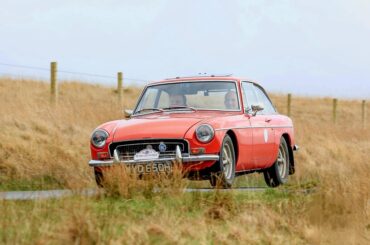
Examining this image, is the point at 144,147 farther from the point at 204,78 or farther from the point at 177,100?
the point at 204,78

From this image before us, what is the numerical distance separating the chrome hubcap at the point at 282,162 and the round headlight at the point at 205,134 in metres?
3.37

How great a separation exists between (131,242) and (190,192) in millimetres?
2977

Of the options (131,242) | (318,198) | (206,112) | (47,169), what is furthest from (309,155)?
(131,242)

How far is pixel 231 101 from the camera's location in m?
12.9

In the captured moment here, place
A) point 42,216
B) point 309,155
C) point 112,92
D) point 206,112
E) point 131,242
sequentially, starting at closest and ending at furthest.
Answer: point 131,242
point 42,216
point 206,112
point 309,155
point 112,92

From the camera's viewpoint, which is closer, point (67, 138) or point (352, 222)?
point (352, 222)

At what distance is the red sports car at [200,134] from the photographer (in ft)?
37.1

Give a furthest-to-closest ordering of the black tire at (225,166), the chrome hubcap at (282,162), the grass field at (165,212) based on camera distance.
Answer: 1. the chrome hubcap at (282,162)
2. the black tire at (225,166)
3. the grass field at (165,212)

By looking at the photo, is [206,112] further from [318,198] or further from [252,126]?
[318,198]

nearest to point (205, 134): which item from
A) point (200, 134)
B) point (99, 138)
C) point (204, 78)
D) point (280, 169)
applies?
point (200, 134)

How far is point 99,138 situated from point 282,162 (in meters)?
4.09

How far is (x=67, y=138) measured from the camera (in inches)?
728

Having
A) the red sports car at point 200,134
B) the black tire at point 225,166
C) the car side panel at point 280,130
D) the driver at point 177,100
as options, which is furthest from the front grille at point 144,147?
the car side panel at point 280,130

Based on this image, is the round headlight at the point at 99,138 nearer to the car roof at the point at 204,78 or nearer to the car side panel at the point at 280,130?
the car roof at the point at 204,78
